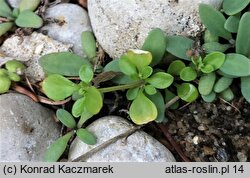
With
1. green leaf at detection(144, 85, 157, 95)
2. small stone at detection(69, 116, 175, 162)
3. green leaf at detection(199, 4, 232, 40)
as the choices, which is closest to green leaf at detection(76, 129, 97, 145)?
small stone at detection(69, 116, 175, 162)

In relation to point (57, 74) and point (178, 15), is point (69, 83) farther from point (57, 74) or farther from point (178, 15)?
point (178, 15)

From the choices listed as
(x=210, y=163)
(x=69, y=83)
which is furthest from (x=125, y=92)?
(x=210, y=163)

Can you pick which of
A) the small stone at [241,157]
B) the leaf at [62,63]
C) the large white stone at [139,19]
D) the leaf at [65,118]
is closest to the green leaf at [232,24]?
the large white stone at [139,19]

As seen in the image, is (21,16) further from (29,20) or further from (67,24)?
(67,24)

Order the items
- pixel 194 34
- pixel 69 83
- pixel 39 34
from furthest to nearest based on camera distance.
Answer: pixel 39 34 → pixel 194 34 → pixel 69 83

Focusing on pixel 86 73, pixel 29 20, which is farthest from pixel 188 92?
pixel 29 20

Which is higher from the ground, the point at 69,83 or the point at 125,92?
the point at 69,83

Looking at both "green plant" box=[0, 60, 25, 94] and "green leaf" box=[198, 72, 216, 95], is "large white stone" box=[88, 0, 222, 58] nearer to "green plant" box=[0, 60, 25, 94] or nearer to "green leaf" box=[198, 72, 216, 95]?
"green leaf" box=[198, 72, 216, 95]
